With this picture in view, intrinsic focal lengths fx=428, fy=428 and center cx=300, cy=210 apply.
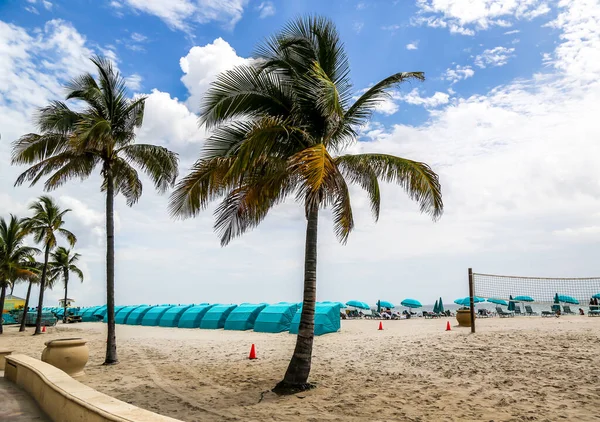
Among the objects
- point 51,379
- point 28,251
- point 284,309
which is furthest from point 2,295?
point 51,379

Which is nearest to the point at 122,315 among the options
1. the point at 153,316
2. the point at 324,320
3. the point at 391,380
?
the point at 153,316

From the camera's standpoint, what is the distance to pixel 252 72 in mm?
10406

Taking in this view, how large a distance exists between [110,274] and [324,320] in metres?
11.1

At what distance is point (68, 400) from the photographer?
5.11 m

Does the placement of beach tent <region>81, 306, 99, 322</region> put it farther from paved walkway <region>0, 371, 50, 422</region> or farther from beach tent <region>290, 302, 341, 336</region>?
paved walkway <region>0, 371, 50, 422</region>

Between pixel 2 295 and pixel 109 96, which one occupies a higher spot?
pixel 109 96

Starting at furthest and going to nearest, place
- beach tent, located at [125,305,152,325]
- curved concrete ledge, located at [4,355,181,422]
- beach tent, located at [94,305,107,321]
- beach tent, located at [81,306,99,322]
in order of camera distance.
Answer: beach tent, located at [81,306,99,322] < beach tent, located at [94,305,107,321] < beach tent, located at [125,305,152,325] < curved concrete ledge, located at [4,355,181,422]

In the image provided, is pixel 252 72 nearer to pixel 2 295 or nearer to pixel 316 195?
pixel 316 195

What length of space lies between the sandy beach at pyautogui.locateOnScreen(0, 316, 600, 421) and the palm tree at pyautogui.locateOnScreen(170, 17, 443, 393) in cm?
138

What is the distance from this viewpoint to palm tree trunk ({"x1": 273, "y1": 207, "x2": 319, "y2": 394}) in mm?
9484

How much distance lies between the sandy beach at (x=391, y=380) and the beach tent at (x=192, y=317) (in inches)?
499

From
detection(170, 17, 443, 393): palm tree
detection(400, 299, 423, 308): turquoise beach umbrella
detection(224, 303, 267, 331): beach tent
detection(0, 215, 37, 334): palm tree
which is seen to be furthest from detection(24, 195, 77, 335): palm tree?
detection(400, 299, 423, 308): turquoise beach umbrella

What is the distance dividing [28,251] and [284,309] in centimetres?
2104

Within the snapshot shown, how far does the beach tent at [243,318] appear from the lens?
2536 cm
